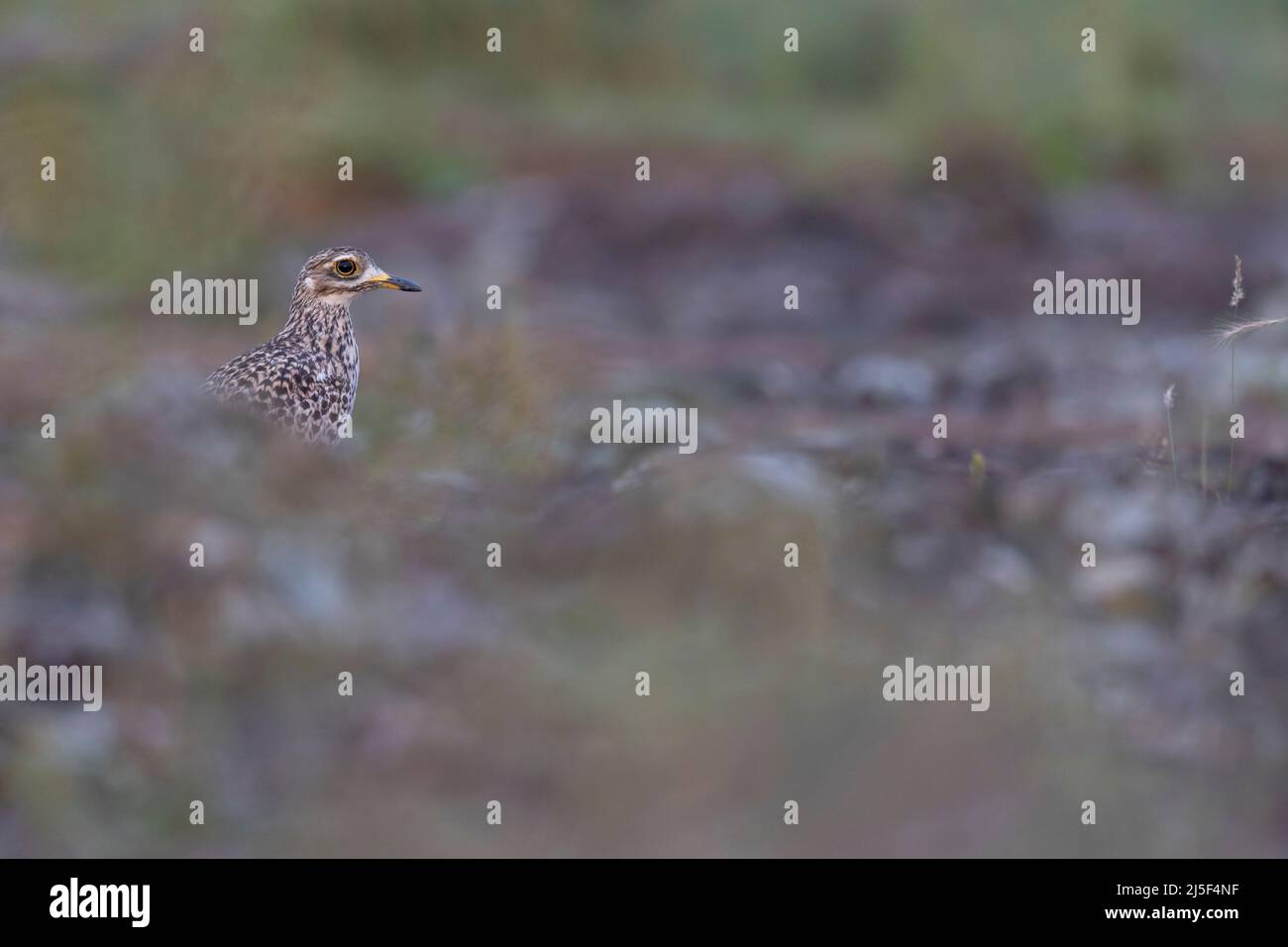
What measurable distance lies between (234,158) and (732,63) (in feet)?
15.2

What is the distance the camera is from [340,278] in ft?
23.7

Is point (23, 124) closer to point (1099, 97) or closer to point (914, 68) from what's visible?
point (914, 68)

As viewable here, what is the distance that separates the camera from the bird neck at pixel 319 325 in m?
7.16

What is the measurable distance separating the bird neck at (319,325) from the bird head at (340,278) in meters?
0.03

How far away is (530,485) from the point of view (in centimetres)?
722

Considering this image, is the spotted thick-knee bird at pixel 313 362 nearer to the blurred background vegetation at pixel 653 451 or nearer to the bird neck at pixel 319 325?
the bird neck at pixel 319 325

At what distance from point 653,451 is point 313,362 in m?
1.43

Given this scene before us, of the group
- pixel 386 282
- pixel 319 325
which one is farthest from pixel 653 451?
pixel 319 325

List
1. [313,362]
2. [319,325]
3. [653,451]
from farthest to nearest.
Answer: [653,451]
[319,325]
[313,362]

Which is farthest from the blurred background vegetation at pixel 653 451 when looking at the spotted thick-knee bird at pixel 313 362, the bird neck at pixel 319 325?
the bird neck at pixel 319 325

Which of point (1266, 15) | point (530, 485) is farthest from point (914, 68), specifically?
point (530, 485)

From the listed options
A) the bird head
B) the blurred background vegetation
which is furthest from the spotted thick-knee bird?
the blurred background vegetation

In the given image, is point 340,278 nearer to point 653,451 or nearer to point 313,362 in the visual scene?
point 313,362

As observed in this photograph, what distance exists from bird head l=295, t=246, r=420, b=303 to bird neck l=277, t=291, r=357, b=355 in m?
0.03
